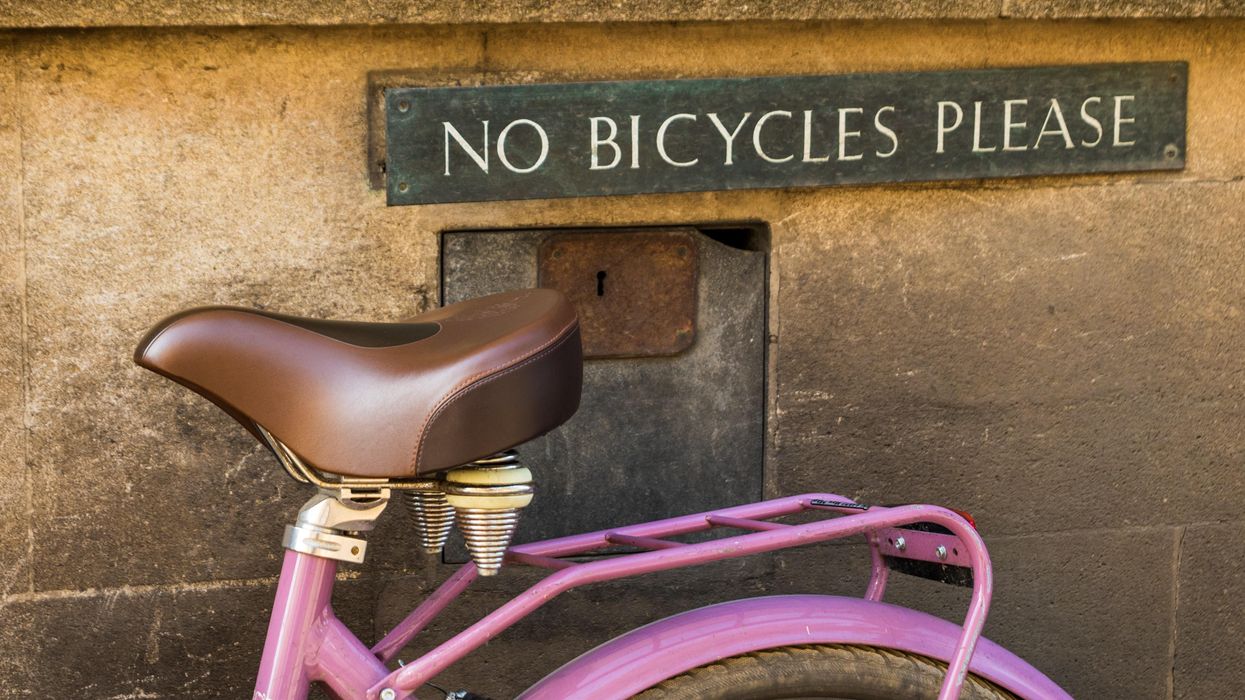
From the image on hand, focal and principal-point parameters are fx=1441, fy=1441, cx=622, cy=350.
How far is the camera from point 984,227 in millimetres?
3684

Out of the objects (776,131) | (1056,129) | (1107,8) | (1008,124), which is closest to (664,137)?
(776,131)

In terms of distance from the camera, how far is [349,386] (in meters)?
2.16

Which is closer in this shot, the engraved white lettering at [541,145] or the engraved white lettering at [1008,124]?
the engraved white lettering at [541,145]

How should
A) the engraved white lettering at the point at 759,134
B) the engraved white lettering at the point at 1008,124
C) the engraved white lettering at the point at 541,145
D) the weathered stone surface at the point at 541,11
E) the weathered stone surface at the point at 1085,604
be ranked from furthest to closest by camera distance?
1. the weathered stone surface at the point at 1085,604
2. the engraved white lettering at the point at 1008,124
3. the engraved white lettering at the point at 759,134
4. the engraved white lettering at the point at 541,145
5. the weathered stone surface at the point at 541,11

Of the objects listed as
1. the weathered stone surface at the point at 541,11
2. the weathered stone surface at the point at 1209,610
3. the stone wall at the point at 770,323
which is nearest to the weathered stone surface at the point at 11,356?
the stone wall at the point at 770,323

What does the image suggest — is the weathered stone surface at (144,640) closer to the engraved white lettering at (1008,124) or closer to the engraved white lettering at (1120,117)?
the engraved white lettering at (1008,124)

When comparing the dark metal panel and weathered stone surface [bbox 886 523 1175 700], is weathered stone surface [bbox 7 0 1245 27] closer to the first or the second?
the dark metal panel

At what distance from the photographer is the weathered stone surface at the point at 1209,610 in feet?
12.9

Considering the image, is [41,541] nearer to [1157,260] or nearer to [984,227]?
[984,227]

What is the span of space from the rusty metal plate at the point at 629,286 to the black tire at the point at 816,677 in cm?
140

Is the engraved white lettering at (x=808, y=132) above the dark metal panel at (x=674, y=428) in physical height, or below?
above

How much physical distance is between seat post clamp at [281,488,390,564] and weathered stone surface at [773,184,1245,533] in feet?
5.28

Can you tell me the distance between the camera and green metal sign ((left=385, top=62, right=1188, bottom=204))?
3.31 metres

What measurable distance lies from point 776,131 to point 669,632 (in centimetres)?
151
